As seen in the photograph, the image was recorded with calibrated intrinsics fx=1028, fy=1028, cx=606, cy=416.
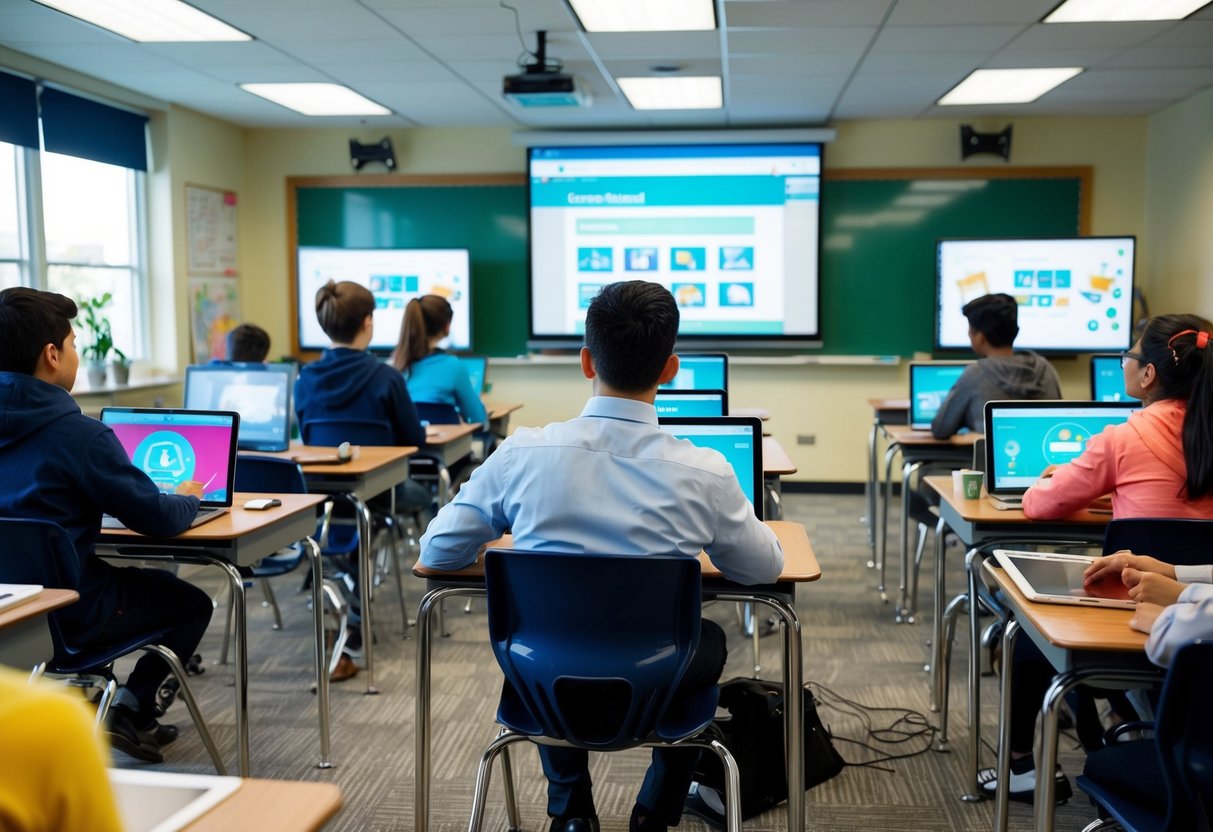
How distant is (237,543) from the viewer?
261cm

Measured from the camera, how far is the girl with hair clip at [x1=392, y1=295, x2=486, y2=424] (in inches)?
192

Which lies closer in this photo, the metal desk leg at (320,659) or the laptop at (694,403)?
the metal desk leg at (320,659)

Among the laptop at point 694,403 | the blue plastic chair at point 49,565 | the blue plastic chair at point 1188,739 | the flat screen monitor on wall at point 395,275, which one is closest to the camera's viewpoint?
the blue plastic chair at point 1188,739

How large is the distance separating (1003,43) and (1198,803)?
4.31 metres

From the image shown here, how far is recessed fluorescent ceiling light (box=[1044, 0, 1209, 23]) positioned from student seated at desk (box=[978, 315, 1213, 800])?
2358 millimetres

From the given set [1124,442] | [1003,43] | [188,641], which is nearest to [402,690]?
[188,641]

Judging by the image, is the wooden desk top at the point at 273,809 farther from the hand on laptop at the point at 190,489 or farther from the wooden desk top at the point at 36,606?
the hand on laptop at the point at 190,489

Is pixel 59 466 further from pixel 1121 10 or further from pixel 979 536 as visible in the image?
pixel 1121 10

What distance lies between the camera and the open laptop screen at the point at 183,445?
9.54 feet

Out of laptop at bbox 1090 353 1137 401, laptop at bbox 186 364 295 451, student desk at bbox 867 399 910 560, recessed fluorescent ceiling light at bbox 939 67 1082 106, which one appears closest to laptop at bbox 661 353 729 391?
student desk at bbox 867 399 910 560

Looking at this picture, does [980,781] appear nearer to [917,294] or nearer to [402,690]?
[402,690]

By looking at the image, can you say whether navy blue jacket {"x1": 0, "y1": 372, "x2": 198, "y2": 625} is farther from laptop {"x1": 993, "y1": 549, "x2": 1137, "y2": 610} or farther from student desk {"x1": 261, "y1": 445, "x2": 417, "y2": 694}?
laptop {"x1": 993, "y1": 549, "x2": 1137, "y2": 610}

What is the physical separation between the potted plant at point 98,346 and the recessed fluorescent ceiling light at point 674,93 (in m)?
3.22

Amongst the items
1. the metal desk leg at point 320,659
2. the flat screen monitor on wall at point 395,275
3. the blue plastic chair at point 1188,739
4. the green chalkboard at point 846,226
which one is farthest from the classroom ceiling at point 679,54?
the blue plastic chair at point 1188,739
